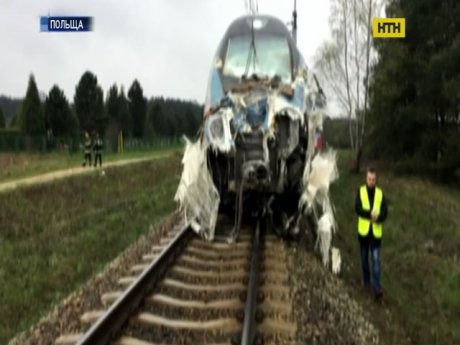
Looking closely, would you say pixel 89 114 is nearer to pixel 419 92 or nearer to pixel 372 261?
pixel 419 92

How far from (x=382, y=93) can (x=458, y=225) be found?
18008mm

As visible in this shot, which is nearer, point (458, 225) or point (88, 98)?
point (458, 225)

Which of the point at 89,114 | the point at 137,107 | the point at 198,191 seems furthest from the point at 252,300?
the point at 137,107

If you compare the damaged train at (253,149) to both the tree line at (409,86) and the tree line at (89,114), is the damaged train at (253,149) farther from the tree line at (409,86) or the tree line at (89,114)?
the tree line at (89,114)

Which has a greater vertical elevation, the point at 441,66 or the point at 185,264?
the point at 441,66

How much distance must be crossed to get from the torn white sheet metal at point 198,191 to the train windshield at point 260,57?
1609 millimetres

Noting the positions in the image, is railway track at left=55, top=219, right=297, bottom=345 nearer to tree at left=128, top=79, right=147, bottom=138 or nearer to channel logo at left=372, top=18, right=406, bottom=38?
channel logo at left=372, top=18, right=406, bottom=38

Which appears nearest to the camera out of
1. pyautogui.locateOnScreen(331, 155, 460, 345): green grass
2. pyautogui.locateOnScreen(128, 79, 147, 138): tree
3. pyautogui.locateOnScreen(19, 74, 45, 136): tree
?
pyautogui.locateOnScreen(331, 155, 460, 345): green grass

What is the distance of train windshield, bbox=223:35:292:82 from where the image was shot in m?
11.2

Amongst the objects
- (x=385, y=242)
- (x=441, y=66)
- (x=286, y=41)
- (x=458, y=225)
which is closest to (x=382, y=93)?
(x=441, y=66)

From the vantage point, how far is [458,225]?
664 inches

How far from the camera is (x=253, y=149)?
9961 millimetres

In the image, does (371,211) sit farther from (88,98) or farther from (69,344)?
(88,98)

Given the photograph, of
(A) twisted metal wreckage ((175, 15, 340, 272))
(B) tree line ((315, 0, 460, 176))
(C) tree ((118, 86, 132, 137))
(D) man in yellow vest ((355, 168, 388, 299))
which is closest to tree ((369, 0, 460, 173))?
(B) tree line ((315, 0, 460, 176))
